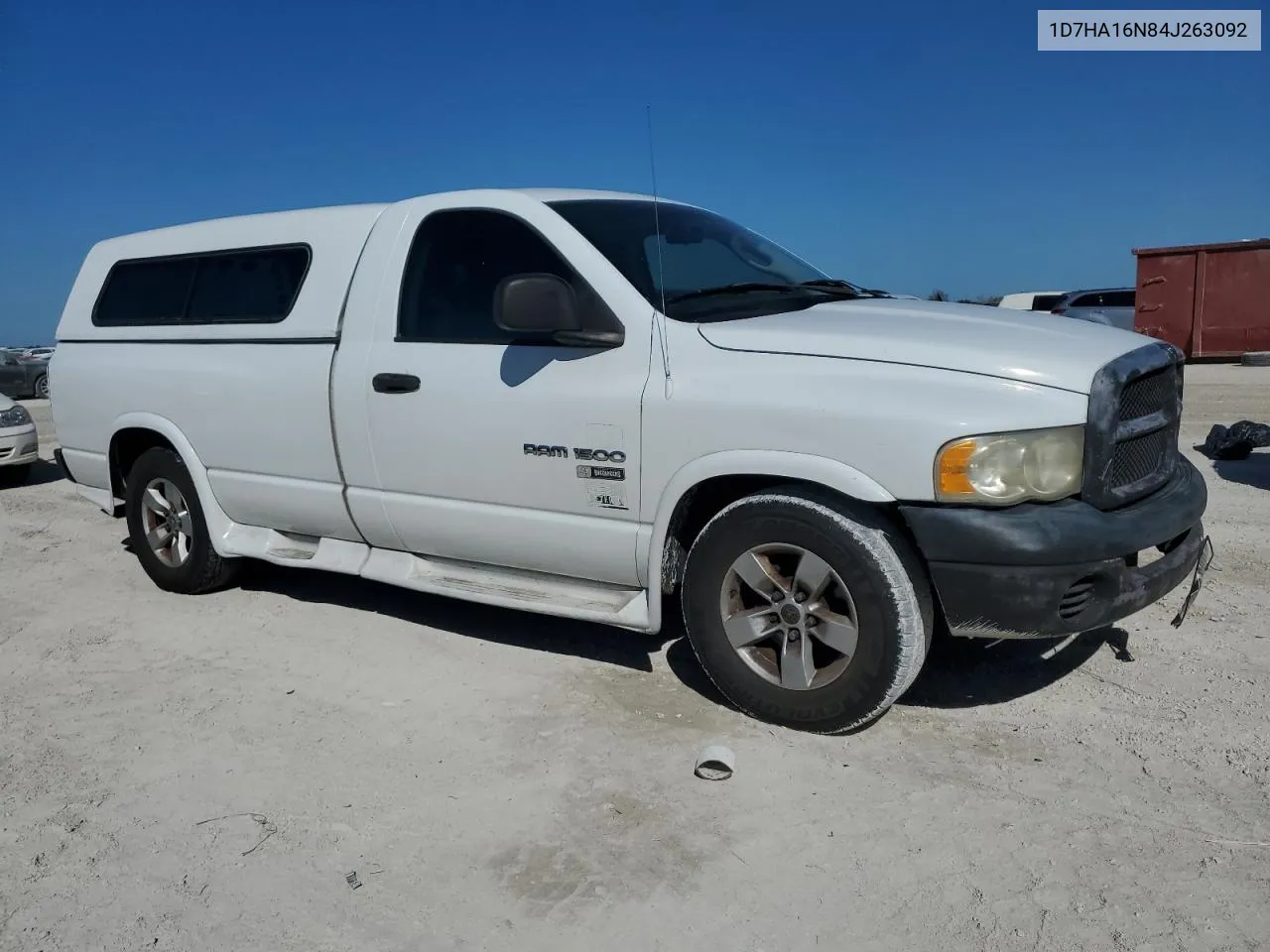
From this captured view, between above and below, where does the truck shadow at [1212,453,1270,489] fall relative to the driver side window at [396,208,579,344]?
below

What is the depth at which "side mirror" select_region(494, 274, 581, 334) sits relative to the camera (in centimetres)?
370

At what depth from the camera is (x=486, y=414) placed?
4062 mm

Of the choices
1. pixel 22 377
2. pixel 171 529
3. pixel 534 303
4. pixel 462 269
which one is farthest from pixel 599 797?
pixel 22 377

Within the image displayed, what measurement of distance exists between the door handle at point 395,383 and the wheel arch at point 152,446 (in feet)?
4.75

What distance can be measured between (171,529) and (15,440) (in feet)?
18.0

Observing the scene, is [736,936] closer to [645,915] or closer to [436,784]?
[645,915]

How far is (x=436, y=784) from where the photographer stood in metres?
3.34

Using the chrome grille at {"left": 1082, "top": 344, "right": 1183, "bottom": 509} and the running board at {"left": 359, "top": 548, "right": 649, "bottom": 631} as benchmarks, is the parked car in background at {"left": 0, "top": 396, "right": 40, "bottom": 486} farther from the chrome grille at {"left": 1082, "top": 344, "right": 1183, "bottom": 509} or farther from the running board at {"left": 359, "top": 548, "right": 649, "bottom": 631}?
the chrome grille at {"left": 1082, "top": 344, "right": 1183, "bottom": 509}

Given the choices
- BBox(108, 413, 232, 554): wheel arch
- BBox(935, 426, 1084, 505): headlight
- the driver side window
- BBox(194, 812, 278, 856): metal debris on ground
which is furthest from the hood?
BBox(108, 413, 232, 554): wheel arch

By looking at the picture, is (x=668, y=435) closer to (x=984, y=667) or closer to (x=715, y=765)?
(x=715, y=765)

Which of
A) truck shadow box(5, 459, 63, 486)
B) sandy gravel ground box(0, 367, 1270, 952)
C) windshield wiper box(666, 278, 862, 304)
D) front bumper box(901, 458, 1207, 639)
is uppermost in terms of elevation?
windshield wiper box(666, 278, 862, 304)

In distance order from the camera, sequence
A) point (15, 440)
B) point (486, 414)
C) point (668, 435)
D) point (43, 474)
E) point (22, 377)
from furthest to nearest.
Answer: point (22, 377), point (43, 474), point (15, 440), point (486, 414), point (668, 435)

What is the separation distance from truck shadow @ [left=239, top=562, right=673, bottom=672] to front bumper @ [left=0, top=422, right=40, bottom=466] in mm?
5295

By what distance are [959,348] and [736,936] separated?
1.90 metres
